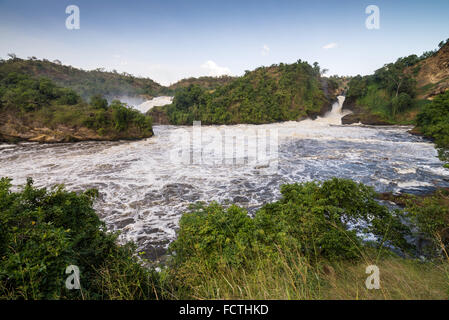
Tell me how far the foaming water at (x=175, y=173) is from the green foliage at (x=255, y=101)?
21042mm

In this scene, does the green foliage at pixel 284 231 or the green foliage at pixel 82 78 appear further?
the green foliage at pixel 82 78

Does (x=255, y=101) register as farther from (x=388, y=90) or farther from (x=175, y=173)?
(x=175, y=173)

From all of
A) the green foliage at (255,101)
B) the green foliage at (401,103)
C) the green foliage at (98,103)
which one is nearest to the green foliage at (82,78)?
the green foliage at (255,101)

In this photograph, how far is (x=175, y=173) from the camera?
43.5 feet

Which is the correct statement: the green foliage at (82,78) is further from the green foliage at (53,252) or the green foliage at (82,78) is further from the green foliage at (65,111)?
the green foliage at (53,252)

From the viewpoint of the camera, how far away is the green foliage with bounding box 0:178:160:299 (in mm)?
2066

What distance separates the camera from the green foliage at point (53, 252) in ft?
6.78

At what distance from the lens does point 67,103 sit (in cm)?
2405

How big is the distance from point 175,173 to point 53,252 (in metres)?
11.1

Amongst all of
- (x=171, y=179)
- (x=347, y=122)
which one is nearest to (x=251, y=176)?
(x=171, y=179)

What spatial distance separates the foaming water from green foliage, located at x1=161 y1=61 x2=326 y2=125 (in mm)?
21042

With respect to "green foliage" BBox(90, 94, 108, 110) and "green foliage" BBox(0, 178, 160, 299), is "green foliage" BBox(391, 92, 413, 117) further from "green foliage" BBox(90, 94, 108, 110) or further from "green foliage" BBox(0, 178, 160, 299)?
"green foliage" BBox(90, 94, 108, 110)

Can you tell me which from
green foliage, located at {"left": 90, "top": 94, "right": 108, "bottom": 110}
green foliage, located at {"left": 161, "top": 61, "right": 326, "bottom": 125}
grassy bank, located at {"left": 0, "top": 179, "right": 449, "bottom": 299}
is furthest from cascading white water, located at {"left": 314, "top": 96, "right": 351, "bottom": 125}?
green foliage, located at {"left": 90, "top": 94, "right": 108, "bottom": 110}
